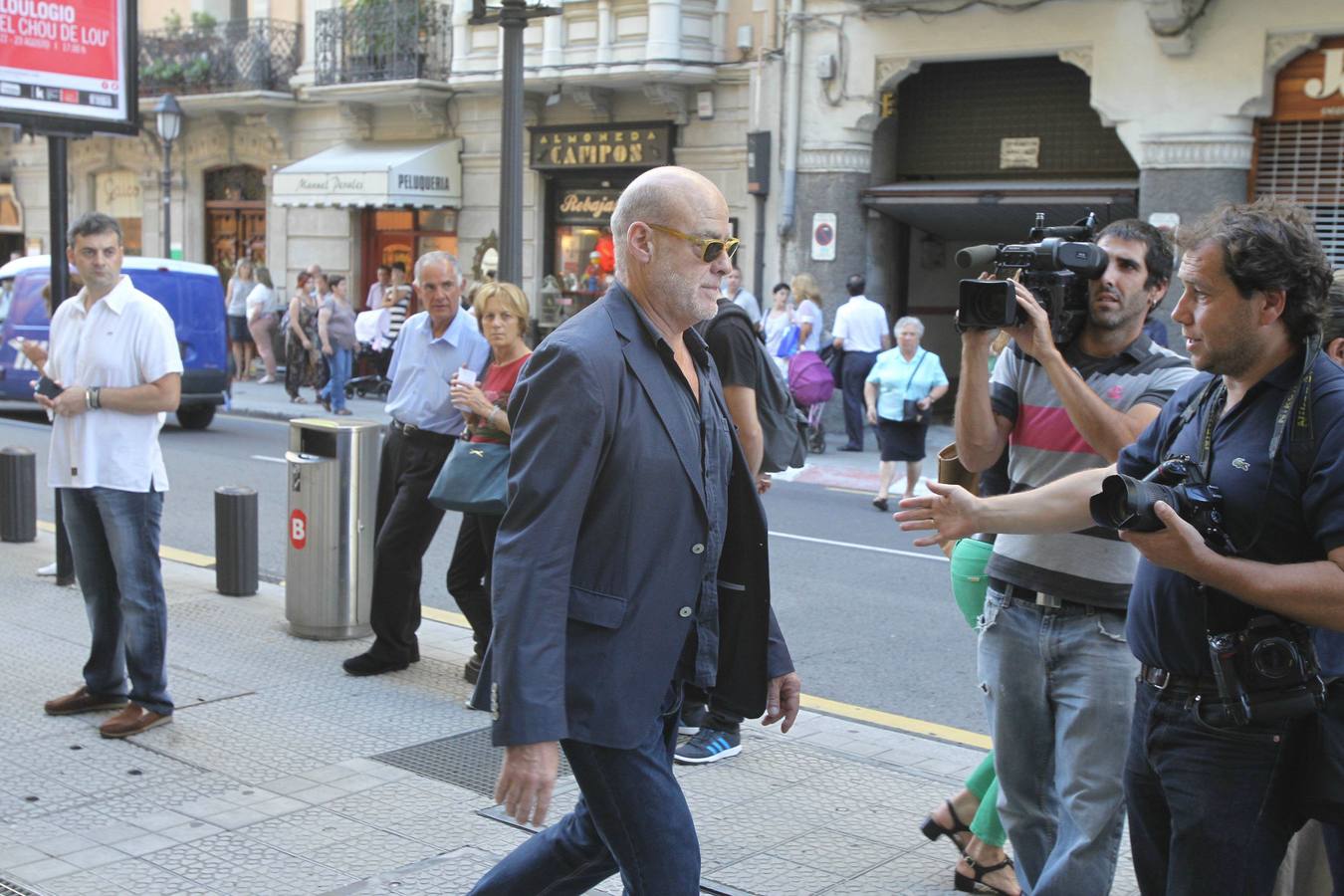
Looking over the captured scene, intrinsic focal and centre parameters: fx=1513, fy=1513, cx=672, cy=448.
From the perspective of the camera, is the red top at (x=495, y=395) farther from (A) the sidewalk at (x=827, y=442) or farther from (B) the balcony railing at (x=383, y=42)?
(B) the balcony railing at (x=383, y=42)

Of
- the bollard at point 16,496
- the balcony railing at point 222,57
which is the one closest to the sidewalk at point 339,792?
the bollard at point 16,496

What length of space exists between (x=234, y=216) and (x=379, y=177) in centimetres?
581

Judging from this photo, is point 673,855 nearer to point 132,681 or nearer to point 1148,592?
point 1148,592

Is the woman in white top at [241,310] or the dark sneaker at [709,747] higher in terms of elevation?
the woman in white top at [241,310]

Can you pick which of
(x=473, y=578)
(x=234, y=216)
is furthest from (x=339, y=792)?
(x=234, y=216)

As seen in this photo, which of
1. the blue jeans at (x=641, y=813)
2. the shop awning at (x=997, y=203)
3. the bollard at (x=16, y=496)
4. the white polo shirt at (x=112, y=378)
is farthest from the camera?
the shop awning at (x=997, y=203)

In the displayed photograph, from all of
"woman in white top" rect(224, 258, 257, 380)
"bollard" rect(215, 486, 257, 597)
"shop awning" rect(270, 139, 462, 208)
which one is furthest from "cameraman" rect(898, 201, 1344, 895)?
"woman in white top" rect(224, 258, 257, 380)

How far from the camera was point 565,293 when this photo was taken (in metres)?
22.8

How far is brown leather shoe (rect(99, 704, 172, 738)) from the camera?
18.5ft

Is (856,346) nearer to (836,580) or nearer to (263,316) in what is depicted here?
(836,580)

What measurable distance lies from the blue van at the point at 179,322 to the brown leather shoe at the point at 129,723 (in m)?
11.6

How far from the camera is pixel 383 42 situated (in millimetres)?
23781

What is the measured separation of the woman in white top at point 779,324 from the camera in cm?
1669

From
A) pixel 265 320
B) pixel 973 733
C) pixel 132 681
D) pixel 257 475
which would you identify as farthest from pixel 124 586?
pixel 265 320
